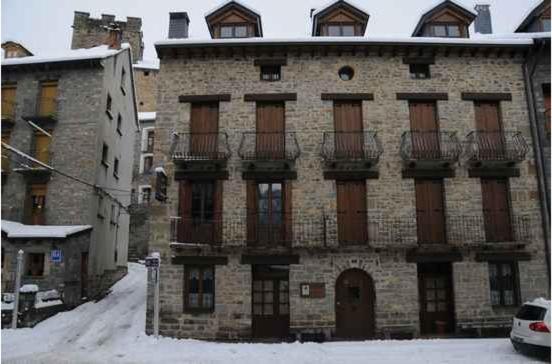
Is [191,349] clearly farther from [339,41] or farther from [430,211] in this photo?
[339,41]

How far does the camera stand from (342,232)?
1438cm

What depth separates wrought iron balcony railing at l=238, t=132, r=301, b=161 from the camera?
1447 cm

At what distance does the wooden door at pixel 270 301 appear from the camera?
551 inches

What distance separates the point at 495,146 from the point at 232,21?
1069cm

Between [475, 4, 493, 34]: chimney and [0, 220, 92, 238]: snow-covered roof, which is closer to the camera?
[0, 220, 92, 238]: snow-covered roof

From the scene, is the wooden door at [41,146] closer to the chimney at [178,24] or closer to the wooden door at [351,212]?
the chimney at [178,24]

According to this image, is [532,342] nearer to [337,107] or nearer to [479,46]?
[337,107]

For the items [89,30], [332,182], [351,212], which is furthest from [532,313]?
[89,30]

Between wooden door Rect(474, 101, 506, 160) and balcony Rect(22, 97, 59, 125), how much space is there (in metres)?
17.2

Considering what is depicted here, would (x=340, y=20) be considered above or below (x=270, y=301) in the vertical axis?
above

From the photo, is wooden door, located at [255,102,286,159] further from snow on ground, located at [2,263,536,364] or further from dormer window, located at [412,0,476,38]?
dormer window, located at [412,0,476,38]

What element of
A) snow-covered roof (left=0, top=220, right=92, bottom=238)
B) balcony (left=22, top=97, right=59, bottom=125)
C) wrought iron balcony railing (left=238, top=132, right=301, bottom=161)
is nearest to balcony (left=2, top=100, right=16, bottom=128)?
balcony (left=22, top=97, right=59, bottom=125)

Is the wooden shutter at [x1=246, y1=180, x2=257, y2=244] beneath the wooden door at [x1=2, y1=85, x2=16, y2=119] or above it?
beneath

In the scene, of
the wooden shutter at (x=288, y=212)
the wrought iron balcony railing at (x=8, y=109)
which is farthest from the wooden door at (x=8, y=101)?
the wooden shutter at (x=288, y=212)
